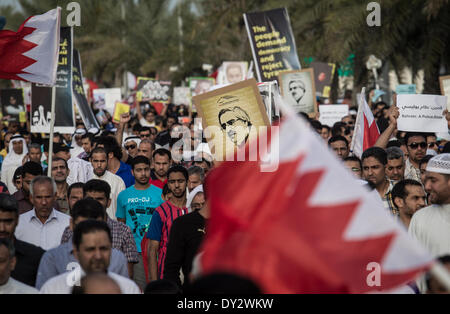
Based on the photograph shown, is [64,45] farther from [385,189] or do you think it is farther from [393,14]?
[393,14]

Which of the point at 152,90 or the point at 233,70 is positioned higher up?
the point at 233,70

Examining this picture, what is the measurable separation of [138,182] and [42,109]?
4807 millimetres

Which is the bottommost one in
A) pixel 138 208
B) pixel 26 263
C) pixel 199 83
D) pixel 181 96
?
pixel 26 263

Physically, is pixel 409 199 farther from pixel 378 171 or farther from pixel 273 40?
pixel 273 40

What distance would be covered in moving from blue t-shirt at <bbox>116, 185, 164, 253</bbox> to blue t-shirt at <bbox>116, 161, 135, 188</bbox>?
1406 mm

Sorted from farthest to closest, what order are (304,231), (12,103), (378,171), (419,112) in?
1. (12,103)
2. (419,112)
3. (378,171)
4. (304,231)

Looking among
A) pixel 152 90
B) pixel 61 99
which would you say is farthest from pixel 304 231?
pixel 152 90

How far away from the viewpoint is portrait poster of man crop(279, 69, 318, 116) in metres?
12.2

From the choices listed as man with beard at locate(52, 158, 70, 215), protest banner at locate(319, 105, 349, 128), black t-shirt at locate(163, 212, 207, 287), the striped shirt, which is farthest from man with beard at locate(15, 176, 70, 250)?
protest banner at locate(319, 105, 349, 128)

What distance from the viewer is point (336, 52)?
15984 millimetres

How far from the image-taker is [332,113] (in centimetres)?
1422

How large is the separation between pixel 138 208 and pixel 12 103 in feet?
40.7

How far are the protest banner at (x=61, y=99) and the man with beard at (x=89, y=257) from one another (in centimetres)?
688

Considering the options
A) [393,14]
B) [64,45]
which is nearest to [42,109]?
[64,45]
